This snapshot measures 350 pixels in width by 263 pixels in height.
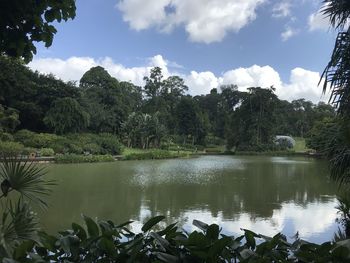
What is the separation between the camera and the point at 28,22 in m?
2.38

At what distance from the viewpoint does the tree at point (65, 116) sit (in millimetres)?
30339

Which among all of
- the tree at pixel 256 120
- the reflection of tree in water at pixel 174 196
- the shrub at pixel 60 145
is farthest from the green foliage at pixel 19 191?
the tree at pixel 256 120

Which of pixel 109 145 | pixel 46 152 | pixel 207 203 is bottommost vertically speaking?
pixel 207 203

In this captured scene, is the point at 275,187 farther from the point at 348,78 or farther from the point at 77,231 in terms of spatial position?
the point at 77,231

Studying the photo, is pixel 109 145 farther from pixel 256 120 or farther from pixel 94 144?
pixel 256 120

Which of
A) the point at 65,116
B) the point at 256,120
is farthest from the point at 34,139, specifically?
the point at 256,120

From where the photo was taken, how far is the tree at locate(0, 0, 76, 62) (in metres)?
2.22

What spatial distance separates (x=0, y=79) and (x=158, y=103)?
1032 inches

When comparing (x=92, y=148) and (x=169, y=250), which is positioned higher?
(x=92, y=148)

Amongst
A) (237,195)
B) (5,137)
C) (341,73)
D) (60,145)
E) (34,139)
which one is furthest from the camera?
(34,139)

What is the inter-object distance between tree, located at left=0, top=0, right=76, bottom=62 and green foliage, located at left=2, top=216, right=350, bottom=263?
46.8 inches

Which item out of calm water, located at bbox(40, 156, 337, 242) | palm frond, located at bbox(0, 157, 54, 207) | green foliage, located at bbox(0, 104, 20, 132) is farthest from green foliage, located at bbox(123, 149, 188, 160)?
palm frond, located at bbox(0, 157, 54, 207)

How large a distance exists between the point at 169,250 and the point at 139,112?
139 ft

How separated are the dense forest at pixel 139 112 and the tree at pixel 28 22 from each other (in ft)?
66.2
